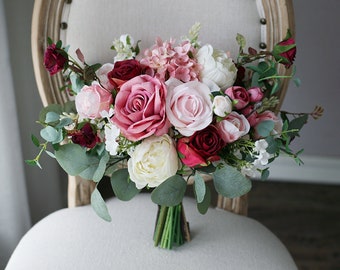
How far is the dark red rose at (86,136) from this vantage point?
67 centimetres

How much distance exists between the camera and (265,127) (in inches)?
25.9

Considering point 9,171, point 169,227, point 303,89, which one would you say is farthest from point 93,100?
point 303,89

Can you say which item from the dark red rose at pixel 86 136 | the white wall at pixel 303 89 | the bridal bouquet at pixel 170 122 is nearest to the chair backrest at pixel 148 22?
the bridal bouquet at pixel 170 122

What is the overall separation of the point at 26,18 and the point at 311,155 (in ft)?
3.53

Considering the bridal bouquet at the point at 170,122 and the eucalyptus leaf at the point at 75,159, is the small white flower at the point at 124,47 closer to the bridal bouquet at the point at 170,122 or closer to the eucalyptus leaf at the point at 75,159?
the bridal bouquet at the point at 170,122

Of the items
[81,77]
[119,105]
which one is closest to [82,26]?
[81,77]

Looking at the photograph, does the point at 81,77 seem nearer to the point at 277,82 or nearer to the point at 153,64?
the point at 153,64

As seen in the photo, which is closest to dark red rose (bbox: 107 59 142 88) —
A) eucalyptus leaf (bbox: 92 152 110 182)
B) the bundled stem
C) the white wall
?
eucalyptus leaf (bbox: 92 152 110 182)

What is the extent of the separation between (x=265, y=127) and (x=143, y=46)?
12.0 inches

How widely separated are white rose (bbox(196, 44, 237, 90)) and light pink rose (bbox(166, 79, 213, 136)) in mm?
48

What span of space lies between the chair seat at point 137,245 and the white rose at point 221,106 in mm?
290

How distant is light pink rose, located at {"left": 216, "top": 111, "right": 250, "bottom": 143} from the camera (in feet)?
2.04

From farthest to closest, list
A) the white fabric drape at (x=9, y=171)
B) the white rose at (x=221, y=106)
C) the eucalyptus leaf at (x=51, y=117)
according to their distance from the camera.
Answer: the white fabric drape at (x=9, y=171), the eucalyptus leaf at (x=51, y=117), the white rose at (x=221, y=106)

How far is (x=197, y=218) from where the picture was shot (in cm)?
89
